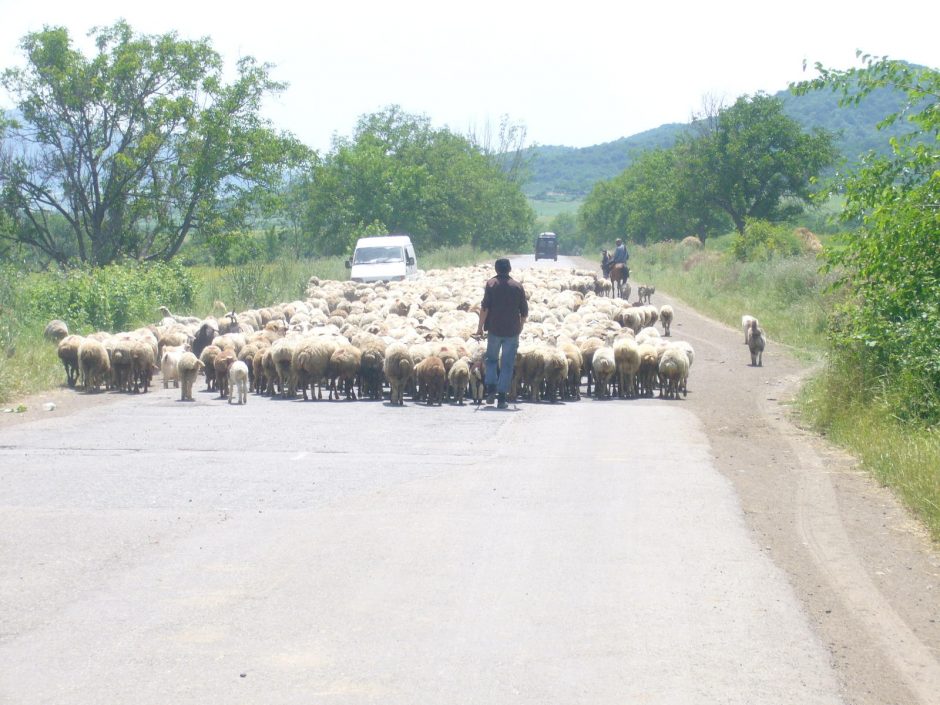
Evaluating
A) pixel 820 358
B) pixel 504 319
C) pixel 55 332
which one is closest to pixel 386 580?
pixel 504 319

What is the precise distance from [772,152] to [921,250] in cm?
5143

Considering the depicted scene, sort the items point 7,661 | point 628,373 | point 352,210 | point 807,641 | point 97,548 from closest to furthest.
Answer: point 7,661 < point 807,641 < point 97,548 < point 628,373 < point 352,210

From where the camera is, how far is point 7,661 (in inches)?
199

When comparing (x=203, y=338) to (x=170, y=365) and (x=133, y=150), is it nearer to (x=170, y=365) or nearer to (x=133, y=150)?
(x=170, y=365)

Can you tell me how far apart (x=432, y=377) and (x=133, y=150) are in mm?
28373

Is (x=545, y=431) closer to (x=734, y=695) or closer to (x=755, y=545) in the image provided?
(x=755, y=545)

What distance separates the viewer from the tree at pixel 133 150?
3950 cm

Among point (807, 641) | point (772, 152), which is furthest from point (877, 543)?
point (772, 152)

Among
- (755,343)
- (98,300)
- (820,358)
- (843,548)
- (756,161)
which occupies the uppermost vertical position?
(756,161)

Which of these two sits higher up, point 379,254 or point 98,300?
point 379,254

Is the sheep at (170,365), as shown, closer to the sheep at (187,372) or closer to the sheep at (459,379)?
the sheep at (187,372)

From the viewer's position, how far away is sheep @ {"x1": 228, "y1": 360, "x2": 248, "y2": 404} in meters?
15.6

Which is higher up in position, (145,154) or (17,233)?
(145,154)

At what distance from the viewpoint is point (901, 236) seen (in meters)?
11.6
